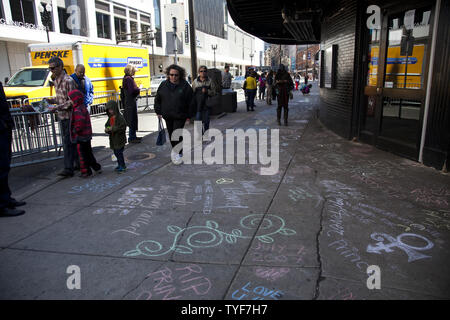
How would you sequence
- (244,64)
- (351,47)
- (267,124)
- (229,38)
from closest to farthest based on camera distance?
(351,47), (267,124), (229,38), (244,64)

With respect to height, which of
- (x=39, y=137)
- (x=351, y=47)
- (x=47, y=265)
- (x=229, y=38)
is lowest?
(x=47, y=265)

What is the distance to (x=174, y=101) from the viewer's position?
6.25 metres

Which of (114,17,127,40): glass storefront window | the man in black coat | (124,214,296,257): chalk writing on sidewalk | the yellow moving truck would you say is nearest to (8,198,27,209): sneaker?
the man in black coat

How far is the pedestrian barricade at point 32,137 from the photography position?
625 centimetres

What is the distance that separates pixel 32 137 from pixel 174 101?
2865 mm

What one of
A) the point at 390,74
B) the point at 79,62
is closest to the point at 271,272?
the point at 390,74

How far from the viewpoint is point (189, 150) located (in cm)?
757

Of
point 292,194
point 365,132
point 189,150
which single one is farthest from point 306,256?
point 365,132

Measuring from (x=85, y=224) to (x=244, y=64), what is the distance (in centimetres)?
10853

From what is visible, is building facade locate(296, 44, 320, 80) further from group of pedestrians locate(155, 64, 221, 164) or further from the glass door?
group of pedestrians locate(155, 64, 221, 164)

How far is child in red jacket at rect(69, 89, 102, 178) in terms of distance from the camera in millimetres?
5527

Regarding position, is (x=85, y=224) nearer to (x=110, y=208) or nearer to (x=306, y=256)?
(x=110, y=208)

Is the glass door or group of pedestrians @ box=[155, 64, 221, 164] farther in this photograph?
group of pedestrians @ box=[155, 64, 221, 164]

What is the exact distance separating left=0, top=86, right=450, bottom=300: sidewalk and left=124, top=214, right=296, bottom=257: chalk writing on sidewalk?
11 millimetres
